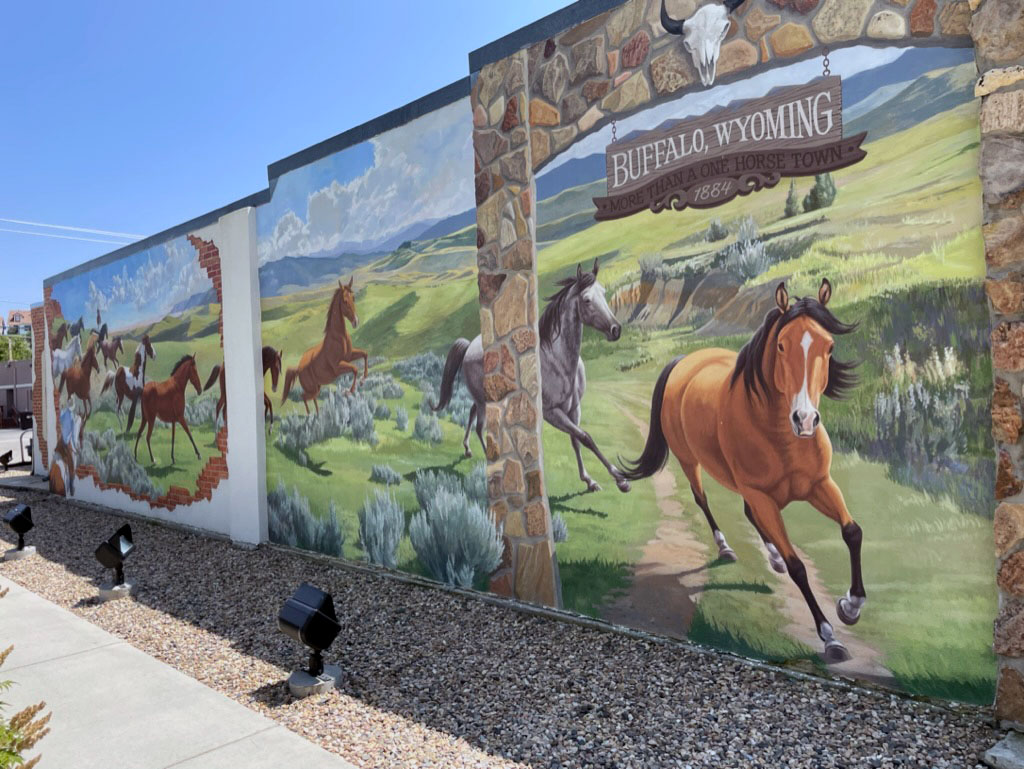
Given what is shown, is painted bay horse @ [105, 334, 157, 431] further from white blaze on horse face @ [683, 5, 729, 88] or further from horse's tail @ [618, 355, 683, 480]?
white blaze on horse face @ [683, 5, 729, 88]

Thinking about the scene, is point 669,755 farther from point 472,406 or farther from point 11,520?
point 11,520

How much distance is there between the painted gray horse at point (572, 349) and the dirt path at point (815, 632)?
4.30ft

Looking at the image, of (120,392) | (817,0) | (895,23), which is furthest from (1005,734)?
(120,392)

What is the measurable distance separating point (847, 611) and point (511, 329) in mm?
3182

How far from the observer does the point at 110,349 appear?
1275 cm

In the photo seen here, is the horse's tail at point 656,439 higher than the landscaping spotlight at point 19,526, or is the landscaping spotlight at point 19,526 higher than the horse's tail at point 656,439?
the horse's tail at point 656,439

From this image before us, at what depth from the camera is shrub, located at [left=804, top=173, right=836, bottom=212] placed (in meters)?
4.41

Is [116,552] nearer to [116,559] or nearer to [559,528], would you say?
[116,559]

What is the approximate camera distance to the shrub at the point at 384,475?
721 cm

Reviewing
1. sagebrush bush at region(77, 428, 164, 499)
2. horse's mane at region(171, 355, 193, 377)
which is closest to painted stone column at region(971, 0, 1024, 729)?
horse's mane at region(171, 355, 193, 377)

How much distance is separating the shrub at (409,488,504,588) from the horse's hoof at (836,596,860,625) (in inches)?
108

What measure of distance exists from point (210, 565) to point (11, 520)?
283 centimetres

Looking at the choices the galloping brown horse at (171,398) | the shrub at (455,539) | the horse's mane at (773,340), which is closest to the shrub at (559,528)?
the shrub at (455,539)

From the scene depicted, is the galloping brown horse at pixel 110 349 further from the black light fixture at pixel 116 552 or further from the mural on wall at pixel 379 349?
the black light fixture at pixel 116 552
